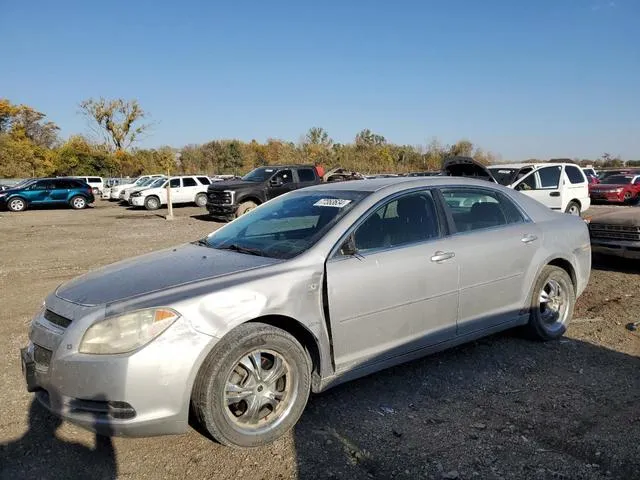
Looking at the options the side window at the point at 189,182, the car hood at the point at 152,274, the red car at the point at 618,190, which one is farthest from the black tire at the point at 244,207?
the red car at the point at 618,190

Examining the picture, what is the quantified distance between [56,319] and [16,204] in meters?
26.5

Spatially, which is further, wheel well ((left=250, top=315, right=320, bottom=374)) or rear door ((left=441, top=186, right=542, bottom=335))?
rear door ((left=441, top=186, right=542, bottom=335))

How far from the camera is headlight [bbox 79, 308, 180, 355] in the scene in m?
2.74

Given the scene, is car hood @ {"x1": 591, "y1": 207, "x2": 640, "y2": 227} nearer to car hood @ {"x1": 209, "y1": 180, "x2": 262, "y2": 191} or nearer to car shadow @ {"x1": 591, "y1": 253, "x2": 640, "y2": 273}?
car shadow @ {"x1": 591, "y1": 253, "x2": 640, "y2": 273}

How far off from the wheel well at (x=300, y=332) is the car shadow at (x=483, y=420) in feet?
1.47

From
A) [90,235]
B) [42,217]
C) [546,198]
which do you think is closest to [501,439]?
[546,198]

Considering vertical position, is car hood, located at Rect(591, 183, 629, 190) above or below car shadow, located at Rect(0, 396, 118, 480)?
above

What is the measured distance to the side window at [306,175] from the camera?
18219mm

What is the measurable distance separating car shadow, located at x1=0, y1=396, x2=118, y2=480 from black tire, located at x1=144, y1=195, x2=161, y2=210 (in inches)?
920

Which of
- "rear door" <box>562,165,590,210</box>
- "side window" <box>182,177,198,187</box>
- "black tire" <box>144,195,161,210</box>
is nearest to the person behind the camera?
"rear door" <box>562,165,590,210</box>

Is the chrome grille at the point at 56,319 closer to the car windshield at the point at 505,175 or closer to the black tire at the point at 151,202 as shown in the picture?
the car windshield at the point at 505,175

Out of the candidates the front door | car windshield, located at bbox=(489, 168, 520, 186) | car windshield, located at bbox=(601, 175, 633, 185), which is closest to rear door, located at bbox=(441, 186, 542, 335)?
the front door

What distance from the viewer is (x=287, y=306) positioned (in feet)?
10.3

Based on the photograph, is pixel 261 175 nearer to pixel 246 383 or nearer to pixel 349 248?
pixel 349 248
